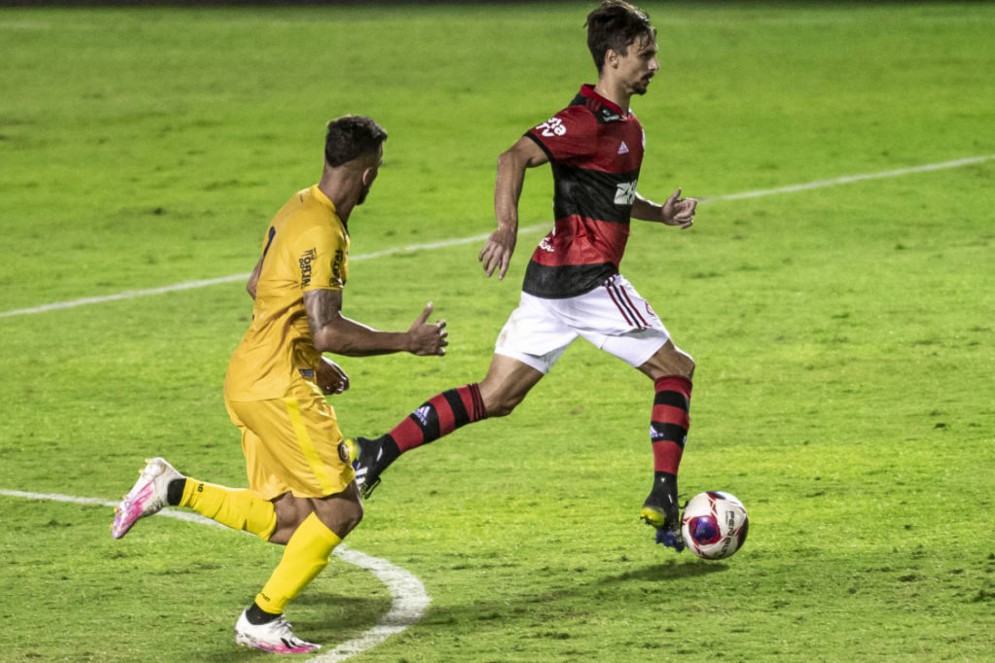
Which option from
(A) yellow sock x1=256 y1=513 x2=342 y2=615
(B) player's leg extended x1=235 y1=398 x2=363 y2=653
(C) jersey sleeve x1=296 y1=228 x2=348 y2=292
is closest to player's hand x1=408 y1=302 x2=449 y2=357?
(C) jersey sleeve x1=296 y1=228 x2=348 y2=292

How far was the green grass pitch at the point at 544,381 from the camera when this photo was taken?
6527 millimetres

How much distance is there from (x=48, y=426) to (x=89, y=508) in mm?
1821

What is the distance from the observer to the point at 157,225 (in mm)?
16812

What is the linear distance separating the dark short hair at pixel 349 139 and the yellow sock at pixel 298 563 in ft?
3.93

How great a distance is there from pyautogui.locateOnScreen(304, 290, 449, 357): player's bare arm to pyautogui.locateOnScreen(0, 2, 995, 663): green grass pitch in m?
0.96

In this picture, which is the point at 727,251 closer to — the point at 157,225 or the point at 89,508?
the point at 157,225

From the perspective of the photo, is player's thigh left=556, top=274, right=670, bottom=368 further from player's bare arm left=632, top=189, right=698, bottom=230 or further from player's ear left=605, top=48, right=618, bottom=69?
player's ear left=605, top=48, right=618, bottom=69

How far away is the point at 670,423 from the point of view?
286 inches

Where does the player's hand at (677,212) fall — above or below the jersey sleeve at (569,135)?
below

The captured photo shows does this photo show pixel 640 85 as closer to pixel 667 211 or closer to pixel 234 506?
pixel 667 211

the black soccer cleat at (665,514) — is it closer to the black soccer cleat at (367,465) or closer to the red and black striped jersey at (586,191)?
the red and black striped jersey at (586,191)

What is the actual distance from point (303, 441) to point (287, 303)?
47 cm

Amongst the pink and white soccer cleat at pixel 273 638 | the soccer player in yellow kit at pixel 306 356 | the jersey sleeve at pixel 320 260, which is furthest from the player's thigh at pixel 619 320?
the pink and white soccer cleat at pixel 273 638

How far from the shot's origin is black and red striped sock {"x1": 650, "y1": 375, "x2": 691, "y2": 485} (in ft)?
23.6
